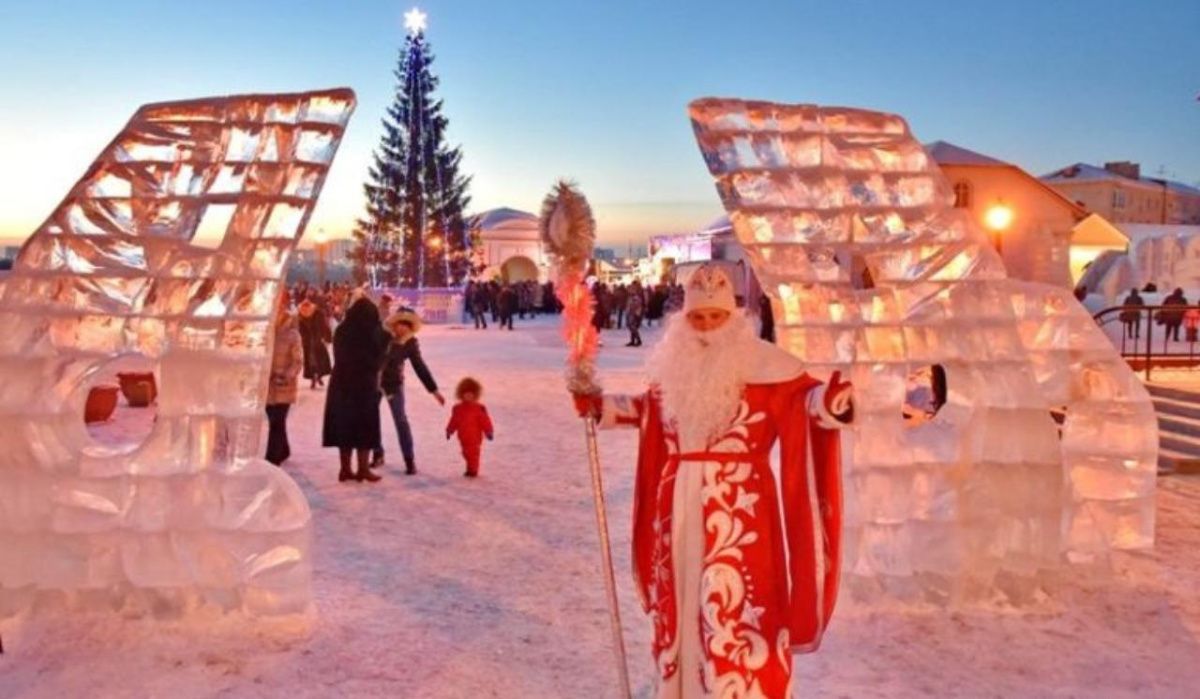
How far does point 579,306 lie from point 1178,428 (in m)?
9.18

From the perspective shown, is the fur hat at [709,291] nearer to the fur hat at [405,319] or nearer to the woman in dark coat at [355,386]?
the woman in dark coat at [355,386]

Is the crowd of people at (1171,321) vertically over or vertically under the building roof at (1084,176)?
under

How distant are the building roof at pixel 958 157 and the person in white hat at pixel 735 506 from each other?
32303 mm

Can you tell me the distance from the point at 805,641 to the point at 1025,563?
2.74 m

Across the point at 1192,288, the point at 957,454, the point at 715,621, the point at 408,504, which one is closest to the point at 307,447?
the point at 408,504

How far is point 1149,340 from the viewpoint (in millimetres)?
13711

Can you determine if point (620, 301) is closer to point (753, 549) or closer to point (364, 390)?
point (364, 390)

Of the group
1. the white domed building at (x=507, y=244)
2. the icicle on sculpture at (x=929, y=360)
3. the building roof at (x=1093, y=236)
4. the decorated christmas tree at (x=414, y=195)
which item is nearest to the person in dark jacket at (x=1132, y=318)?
the icicle on sculpture at (x=929, y=360)

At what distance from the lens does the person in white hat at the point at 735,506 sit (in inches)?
151

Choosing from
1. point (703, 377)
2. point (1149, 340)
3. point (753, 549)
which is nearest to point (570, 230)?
point (703, 377)

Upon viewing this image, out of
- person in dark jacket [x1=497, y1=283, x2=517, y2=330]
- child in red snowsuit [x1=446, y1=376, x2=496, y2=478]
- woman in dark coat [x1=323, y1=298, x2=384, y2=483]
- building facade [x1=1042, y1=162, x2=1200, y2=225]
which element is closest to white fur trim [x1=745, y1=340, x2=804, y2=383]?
woman in dark coat [x1=323, y1=298, x2=384, y2=483]

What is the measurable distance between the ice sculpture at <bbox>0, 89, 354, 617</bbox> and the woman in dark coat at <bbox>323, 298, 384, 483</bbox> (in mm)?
3213

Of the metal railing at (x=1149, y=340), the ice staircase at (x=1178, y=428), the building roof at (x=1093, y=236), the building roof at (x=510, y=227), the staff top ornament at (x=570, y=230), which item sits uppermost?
the building roof at (x=510, y=227)

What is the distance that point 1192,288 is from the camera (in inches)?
1271
